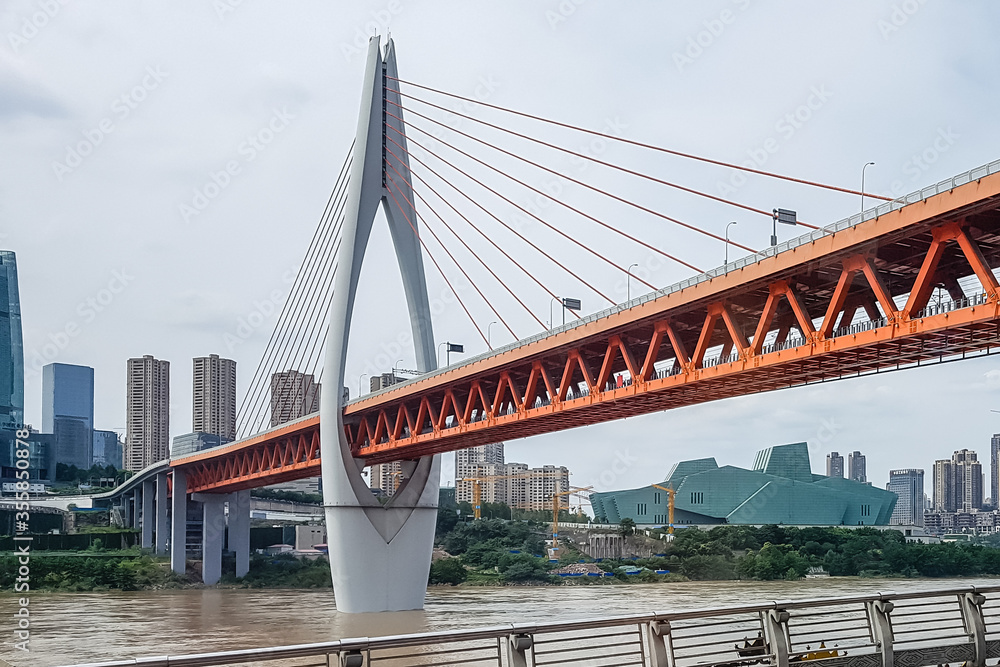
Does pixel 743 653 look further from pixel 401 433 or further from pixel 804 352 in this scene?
pixel 401 433

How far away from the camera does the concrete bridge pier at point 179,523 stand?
67375mm

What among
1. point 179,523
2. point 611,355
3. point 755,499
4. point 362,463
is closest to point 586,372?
point 611,355

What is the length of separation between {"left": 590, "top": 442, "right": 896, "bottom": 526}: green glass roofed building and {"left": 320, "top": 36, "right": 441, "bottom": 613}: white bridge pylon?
218ft

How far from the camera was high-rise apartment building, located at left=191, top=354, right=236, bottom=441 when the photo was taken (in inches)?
3656

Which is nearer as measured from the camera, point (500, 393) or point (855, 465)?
point (500, 393)

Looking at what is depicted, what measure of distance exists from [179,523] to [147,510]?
9.38 meters

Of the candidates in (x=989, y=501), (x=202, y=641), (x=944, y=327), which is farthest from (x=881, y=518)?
(x=944, y=327)

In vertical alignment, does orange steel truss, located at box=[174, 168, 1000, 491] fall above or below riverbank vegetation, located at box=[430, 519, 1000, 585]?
above

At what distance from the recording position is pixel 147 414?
318 ft

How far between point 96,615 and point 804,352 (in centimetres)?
3445

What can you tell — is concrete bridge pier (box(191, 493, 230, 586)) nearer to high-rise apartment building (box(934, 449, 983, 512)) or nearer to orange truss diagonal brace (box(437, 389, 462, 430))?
orange truss diagonal brace (box(437, 389, 462, 430))

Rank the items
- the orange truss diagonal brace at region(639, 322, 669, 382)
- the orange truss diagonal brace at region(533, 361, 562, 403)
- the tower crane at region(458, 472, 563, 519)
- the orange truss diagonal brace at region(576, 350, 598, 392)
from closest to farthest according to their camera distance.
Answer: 1. the orange truss diagonal brace at region(639, 322, 669, 382)
2. the orange truss diagonal brace at region(576, 350, 598, 392)
3. the orange truss diagonal brace at region(533, 361, 562, 403)
4. the tower crane at region(458, 472, 563, 519)

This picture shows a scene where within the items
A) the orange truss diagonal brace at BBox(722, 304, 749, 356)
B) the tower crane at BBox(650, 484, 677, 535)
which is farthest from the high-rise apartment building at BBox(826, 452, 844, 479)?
the orange truss diagonal brace at BBox(722, 304, 749, 356)

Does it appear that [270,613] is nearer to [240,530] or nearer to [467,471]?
[240,530]
